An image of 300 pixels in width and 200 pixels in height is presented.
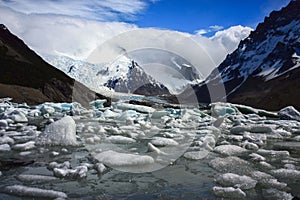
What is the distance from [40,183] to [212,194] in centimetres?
260

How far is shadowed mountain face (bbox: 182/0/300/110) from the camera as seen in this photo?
68.8 m

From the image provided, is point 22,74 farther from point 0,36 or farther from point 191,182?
point 191,182

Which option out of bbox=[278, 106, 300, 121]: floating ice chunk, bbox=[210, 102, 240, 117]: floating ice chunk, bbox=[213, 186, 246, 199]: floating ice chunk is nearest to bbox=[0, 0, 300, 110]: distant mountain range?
bbox=[210, 102, 240, 117]: floating ice chunk

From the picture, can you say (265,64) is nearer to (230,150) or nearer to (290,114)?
(290,114)

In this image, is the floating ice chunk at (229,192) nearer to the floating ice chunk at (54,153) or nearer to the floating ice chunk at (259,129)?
the floating ice chunk at (54,153)

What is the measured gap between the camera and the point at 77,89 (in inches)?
2072

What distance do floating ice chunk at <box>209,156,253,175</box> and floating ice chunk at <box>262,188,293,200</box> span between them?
981 millimetres

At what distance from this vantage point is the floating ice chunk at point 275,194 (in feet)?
14.5

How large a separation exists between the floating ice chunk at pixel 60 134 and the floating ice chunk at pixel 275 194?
4.88m

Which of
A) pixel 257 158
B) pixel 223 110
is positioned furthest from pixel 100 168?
pixel 223 110

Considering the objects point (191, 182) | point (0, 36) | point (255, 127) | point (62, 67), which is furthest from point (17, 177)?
point (62, 67)

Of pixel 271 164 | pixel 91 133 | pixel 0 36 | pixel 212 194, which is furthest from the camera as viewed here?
pixel 0 36

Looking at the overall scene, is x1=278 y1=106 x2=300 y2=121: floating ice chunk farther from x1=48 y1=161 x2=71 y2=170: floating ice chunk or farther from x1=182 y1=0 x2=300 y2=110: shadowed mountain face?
x1=182 y1=0 x2=300 y2=110: shadowed mountain face

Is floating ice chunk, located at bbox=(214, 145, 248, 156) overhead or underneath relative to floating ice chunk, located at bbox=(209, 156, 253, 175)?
overhead
